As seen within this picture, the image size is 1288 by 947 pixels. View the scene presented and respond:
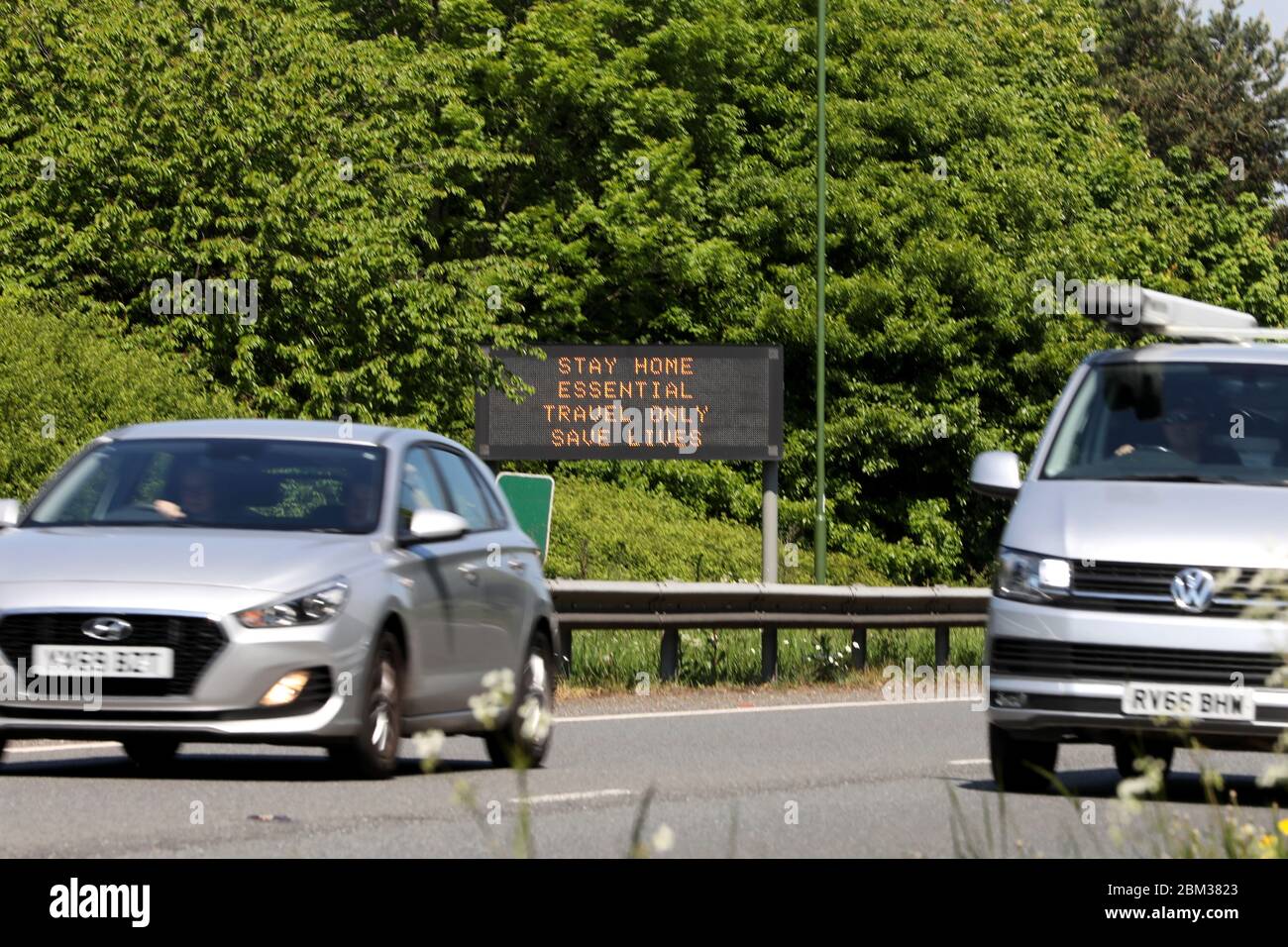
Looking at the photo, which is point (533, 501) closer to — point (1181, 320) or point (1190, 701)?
point (1181, 320)

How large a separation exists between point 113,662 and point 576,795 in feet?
6.69

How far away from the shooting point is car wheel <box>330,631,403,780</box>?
36.4 ft

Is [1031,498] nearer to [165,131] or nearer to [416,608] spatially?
[416,608]

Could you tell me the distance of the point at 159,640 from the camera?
34.9ft

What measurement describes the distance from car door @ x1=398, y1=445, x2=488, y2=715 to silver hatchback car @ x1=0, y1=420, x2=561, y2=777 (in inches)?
0.5

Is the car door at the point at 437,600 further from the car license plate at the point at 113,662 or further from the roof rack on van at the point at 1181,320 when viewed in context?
the roof rack on van at the point at 1181,320

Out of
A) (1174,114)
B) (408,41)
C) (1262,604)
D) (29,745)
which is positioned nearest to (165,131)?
(408,41)

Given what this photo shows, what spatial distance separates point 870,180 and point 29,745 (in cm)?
3711

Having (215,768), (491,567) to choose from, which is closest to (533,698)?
(491,567)

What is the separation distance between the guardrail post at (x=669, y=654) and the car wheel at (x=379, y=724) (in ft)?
31.7

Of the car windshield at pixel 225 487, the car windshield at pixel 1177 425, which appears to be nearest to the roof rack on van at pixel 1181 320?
the car windshield at pixel 1177 425

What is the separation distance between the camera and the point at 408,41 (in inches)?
1816

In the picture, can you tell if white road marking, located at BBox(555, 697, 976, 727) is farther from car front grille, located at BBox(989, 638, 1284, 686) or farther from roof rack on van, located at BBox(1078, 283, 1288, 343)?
car front grille, located at BBox(989, 638, 1284, 686)
